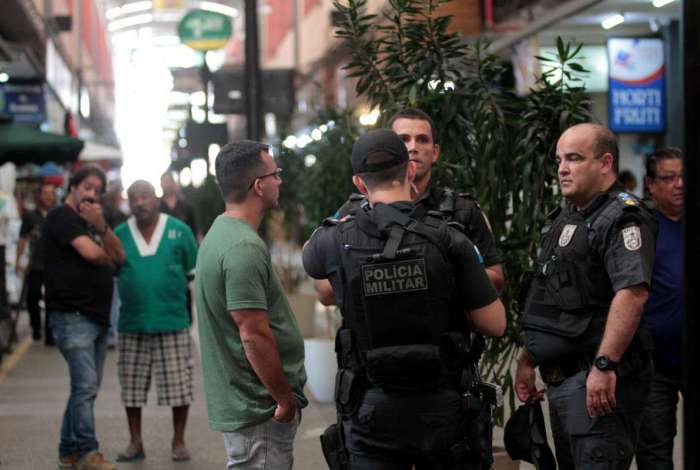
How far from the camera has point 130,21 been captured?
5641 centimetres

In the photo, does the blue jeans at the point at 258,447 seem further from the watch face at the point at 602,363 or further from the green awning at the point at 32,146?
the green awning at the point at 32,146

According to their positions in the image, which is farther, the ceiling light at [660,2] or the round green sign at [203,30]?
the round green sign at [203,30]

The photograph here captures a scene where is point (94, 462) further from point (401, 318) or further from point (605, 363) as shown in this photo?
point (401, 318)

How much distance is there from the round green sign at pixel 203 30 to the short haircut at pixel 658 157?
38.9 feet

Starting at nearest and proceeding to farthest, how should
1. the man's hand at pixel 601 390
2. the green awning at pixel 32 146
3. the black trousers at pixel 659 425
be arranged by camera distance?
the man's hand at pixel 601 390 < the black trousers at pixel 659 425 < the green awning at pixel 32 146

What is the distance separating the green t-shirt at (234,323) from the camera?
457 centimetres

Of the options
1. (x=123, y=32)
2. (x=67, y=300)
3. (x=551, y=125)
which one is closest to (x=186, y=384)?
(x=67, y=300)

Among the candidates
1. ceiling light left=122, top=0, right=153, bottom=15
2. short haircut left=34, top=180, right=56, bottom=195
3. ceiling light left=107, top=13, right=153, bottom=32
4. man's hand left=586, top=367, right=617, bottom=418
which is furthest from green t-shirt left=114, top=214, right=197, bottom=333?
ceiling light left=107, top=13, right=153, bottom=32

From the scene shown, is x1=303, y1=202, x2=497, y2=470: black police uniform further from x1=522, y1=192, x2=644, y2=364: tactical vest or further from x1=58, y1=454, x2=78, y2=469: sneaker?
x1=58, y1=454, x2=78, y2=469: sneaker

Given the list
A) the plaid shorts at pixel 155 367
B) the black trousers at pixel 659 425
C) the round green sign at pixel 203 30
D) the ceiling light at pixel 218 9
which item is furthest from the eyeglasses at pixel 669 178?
the ceiling light at pixel 218 9

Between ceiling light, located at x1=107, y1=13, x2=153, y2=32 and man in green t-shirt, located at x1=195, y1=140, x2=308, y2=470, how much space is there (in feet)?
161

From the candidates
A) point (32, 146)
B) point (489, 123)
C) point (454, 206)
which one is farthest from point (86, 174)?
point (32, 146)

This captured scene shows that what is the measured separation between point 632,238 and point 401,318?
116 centimetres

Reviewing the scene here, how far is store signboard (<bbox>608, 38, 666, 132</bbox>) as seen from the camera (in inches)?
647
